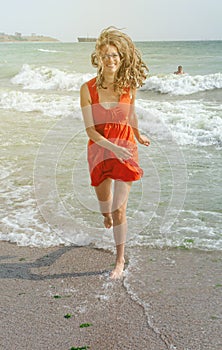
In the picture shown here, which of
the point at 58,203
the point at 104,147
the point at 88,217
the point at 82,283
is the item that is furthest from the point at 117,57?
the point at 58,203

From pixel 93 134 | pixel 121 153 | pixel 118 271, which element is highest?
pixel 93 134

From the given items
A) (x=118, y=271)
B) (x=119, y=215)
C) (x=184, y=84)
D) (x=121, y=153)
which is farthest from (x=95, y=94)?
(x=184, y=84)

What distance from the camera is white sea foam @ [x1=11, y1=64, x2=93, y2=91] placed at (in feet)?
70.3

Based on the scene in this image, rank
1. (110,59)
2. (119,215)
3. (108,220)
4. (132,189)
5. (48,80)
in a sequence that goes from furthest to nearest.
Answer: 1. (48,80)
2. (132,189)
3. (108,220)
4. (119,215)
5. (110,59)

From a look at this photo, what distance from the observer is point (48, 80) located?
76.8 feet

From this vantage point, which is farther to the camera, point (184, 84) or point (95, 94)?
point (184, 84)

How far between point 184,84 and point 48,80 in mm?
8110

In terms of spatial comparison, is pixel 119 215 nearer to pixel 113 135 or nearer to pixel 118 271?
pixel 118 271

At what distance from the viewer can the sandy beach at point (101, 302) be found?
2732mm

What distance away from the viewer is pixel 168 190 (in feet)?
18.5

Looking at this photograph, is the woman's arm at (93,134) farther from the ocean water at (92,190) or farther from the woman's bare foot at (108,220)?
the ocean water at (92,190)

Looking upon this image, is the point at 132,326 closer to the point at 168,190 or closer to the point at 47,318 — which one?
the point at 47,318

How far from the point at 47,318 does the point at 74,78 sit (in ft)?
67.2

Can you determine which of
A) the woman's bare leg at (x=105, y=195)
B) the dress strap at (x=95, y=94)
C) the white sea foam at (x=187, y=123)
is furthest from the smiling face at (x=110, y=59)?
the white sea foam at (x=187, y=123)
